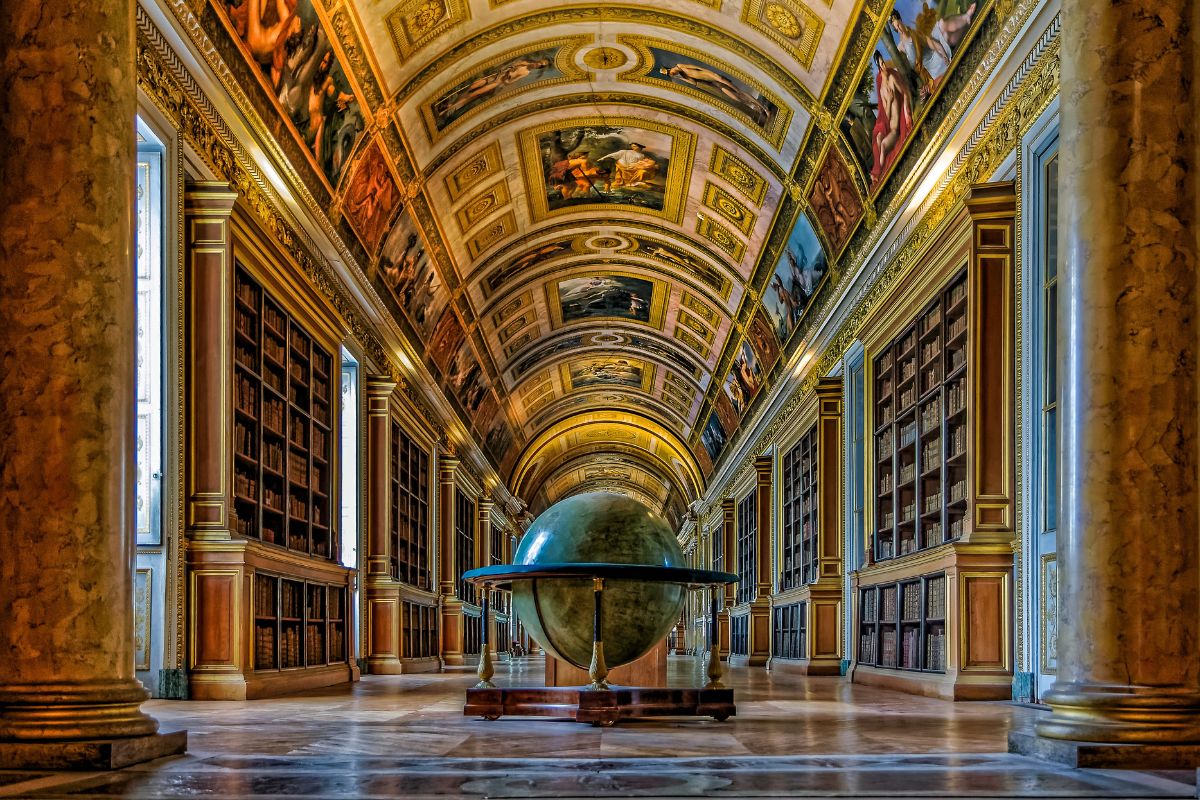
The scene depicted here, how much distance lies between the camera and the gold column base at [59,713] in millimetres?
6020

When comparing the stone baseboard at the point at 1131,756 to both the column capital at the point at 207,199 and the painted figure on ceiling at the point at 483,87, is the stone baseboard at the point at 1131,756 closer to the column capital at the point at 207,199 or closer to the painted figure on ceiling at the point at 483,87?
the column capital at the point at 207,199

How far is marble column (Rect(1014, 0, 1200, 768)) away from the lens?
20.1 ft

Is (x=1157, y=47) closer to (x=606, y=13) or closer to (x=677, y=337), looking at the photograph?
(x=606, y=13)

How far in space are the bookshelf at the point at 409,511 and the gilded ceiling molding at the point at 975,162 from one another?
8.35 meters

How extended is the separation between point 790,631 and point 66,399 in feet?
69.1

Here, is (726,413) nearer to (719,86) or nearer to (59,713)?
(719,86)

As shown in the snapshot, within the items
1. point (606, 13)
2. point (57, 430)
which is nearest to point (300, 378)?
point (606, 13)

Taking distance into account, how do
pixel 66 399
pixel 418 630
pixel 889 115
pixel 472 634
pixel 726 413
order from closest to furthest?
1. pixel 66 399
2. pixel 889 115
3. pixel 418 630
4. pixel 726 413
5. pixel 472 634

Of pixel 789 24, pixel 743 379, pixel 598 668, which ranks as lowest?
pixel 598 668

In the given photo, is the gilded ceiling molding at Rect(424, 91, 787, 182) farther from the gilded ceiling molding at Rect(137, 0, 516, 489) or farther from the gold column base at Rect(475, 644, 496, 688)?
the gold column base at Rect(475, 644, 496, 688)

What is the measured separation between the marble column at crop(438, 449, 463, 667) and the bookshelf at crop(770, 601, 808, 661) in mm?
7337

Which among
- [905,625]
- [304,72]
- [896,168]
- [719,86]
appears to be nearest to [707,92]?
[719,86]

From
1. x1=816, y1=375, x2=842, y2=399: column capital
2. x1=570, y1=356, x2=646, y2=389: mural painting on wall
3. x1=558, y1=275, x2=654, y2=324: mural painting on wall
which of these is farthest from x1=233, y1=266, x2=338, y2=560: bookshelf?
x1=570, y1=356, x2=646, y2=389: mural painting on wall

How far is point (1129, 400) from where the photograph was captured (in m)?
6.33
